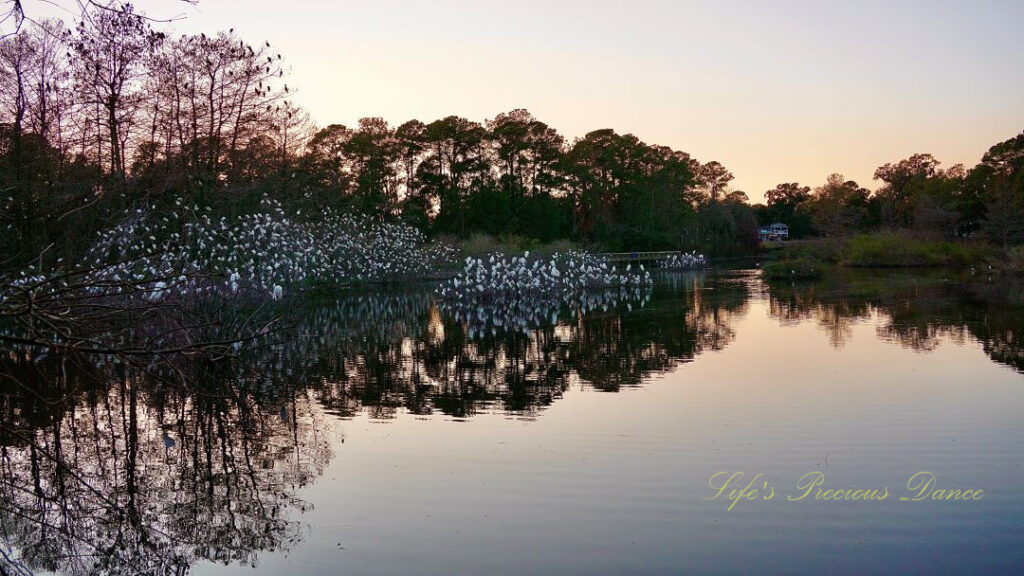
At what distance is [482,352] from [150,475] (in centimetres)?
876

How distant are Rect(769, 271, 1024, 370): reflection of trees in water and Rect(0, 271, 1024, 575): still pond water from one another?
0.89m

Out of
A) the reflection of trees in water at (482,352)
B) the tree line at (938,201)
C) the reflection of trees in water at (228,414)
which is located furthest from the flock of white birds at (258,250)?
the tree line at (938,201)

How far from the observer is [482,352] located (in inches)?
621

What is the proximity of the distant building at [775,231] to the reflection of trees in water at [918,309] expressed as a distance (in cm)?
6809

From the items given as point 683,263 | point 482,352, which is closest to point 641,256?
point 683,263

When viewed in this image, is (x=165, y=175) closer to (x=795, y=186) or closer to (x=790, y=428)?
(x=790, y=428)

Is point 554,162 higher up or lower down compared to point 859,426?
higher up

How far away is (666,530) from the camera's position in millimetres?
6012

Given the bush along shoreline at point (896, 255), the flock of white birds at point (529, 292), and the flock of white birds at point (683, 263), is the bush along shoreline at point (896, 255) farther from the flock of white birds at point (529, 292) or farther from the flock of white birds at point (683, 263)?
the flock of white birds at point (529, 292)

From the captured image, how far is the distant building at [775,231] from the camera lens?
336 feet

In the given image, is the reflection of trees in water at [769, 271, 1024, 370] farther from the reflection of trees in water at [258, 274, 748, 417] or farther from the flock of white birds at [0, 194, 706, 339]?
the flock of white birds at [0, 194, 706, 339]

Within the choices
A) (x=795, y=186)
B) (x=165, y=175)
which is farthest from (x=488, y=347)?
(x=795, y=186)

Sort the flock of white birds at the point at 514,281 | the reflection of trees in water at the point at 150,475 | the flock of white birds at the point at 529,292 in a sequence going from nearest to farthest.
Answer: the reflection of trees in water at the point at 150,475 → the flock of white birds at the point at 529,292 → the flock of white birds at the point at 514,281

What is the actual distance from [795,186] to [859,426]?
11363cm
